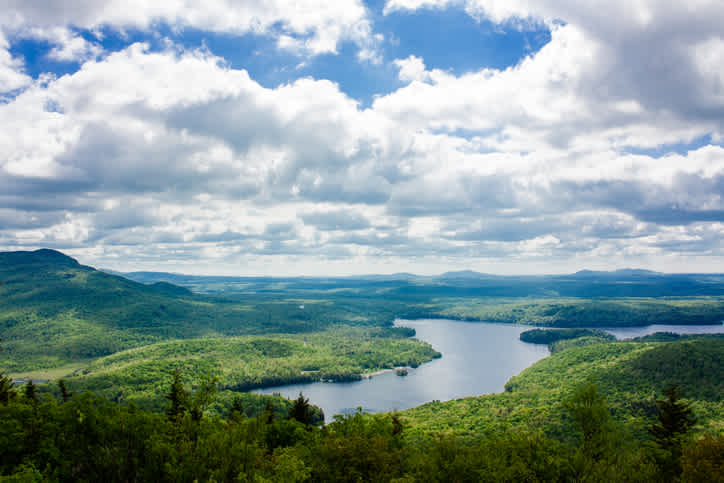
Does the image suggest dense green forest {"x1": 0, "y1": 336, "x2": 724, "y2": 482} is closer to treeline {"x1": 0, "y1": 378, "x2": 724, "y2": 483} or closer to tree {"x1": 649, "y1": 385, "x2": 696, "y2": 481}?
treeline {"x1": 0, "y1": 378, "x2": 724, "y2": 483}

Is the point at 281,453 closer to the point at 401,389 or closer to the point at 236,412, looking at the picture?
the point at 236,412

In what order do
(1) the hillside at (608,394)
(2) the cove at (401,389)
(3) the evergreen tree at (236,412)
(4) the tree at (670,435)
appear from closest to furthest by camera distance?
(4) the tree at (670,435) → (3) the evergreen tree at (236,412) → (1) the hillside at (608,394) → (2) the cove at (401,389)

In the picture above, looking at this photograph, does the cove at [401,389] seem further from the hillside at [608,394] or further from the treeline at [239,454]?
the treeline at [239,454]

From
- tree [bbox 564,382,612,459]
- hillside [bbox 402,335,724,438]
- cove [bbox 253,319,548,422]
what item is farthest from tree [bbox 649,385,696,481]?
cove [bbox 253,319,548,422]

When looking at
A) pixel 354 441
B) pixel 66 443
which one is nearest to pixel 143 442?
pixel 66 443

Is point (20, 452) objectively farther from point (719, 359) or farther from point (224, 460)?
point (719, 359)

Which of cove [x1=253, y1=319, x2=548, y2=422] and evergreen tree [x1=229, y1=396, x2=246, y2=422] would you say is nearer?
evergreen tree [x1=229, y1=396, x2=246, y2=422]

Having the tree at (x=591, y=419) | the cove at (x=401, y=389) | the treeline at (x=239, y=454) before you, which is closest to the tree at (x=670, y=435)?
the treeline at (x=239, y=454)

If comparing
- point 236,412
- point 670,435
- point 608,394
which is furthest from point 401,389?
point 236,412

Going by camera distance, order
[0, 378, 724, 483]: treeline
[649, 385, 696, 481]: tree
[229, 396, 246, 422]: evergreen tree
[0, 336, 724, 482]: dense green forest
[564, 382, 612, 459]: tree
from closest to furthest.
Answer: [0, 336, 724, 482]: dense green forest → [0, 378, 724, 483]: treeline → [564, 382, 612, 459]: tree → [649, 385, 696, 481]: tree → [229, 396, 246, 422]: evergreen tree
